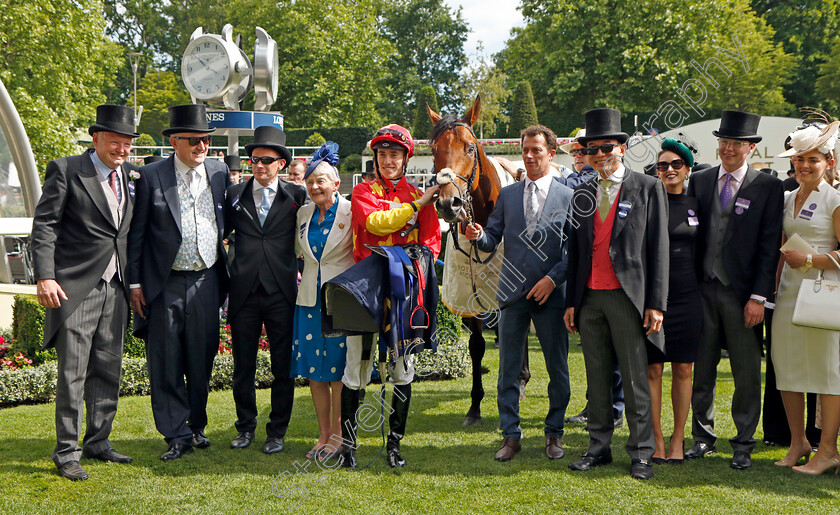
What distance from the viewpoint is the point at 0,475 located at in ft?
14.2

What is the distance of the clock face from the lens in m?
11.6

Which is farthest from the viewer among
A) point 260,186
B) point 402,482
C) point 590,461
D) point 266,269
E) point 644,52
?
point 644,52

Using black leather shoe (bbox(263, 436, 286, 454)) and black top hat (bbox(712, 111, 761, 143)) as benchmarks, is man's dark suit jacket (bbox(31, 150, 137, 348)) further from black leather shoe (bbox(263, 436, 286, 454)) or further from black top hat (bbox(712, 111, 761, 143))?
black top hat (bbox(712, 111, 761, 143))

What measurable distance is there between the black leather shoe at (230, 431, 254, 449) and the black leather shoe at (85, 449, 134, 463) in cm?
68

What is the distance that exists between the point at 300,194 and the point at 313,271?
0.63 metres

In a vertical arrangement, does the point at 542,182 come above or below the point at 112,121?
below

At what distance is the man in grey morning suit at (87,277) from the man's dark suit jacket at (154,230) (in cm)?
7

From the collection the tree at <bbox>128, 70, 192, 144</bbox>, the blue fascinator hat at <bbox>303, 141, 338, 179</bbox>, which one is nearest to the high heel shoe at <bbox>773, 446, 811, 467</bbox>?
the blue fascinator hat at <bbox>303, 141, 338, 179</bbox>

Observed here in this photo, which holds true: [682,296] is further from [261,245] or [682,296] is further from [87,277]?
[87,277]

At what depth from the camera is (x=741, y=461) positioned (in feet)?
14.8

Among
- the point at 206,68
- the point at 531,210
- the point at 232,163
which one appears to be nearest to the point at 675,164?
the point at 531,210

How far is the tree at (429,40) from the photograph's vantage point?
168ft

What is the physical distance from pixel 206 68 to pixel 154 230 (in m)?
7.81

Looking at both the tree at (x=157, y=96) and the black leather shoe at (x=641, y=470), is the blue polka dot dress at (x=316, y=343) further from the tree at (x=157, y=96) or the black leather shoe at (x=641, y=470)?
the tree at (x=157, y=96)
